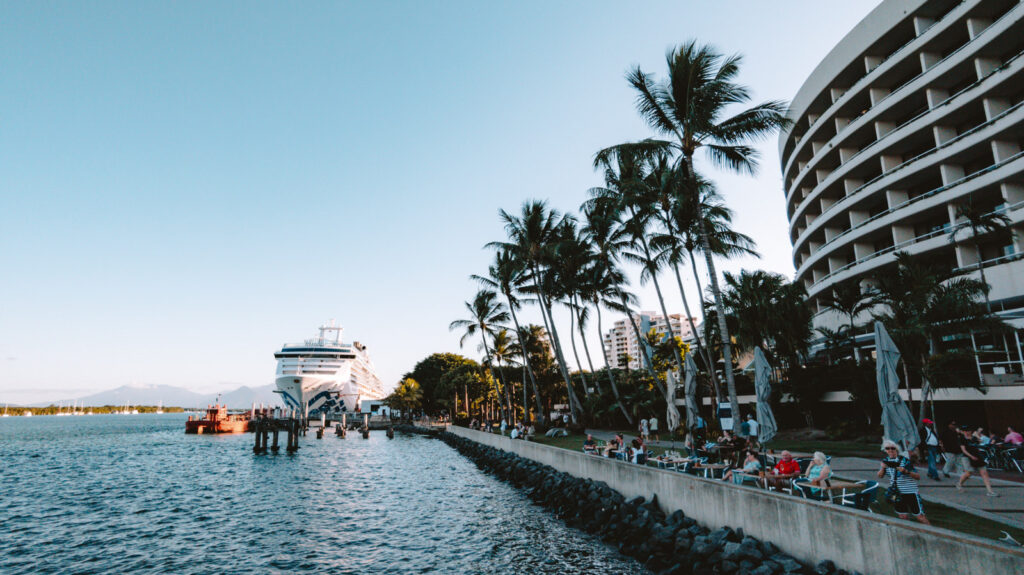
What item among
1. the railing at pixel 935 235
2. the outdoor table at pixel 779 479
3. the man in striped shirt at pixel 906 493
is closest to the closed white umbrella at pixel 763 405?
the outdoor table at pixel 779 479

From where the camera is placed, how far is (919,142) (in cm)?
2612

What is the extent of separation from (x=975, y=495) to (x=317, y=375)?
7554 cm

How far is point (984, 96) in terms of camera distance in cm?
2175

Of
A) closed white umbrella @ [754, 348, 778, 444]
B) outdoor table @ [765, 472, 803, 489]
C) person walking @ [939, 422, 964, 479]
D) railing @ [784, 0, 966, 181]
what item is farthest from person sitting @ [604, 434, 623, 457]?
railing @ [784, 0, 966, 181]

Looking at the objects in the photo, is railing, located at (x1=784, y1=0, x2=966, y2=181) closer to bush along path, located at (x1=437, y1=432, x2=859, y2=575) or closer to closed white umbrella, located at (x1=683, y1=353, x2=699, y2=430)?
closed white umbrella, located at (x1=683, y1=353, x2=699, y2=430)

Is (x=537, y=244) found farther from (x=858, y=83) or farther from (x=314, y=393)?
(x=314, y=393)

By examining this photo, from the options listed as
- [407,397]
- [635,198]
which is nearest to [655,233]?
[635,198]

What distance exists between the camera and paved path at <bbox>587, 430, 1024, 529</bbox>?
820 centimetres

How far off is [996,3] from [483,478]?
32.4m

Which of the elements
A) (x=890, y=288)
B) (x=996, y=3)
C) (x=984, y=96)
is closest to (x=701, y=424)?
(x=890, y=288)

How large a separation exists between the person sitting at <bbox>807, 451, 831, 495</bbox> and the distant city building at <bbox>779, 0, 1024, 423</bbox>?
41.0 ft

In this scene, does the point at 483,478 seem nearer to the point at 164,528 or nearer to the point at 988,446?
the point at 164,528

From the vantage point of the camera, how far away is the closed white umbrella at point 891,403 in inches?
420

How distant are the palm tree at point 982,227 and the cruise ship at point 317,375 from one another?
7266 cm
